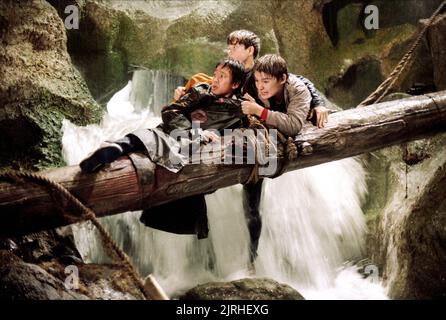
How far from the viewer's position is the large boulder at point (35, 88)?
4723mm

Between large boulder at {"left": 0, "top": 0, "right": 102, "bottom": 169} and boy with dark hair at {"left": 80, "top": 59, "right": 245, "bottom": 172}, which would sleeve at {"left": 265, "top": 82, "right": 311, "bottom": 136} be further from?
large boulder at {"left": 0, "top": 0, "right": 102, "bottom": 169}

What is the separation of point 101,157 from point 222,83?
1.22 m

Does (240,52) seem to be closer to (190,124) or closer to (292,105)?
(292,105)

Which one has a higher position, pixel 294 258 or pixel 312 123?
pixel 312 123

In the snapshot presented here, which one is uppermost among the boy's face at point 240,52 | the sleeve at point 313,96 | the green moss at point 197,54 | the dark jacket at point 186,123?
the green moss at point 197,54

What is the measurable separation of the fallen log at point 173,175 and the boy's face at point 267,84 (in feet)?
1.57

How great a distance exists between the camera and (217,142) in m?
3.34

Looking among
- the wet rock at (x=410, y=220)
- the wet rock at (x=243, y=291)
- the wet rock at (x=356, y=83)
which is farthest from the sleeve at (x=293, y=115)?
the wet rock at (x=356, y=83)

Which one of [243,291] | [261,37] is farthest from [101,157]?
[261,37]

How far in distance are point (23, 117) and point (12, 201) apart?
250 centimetres

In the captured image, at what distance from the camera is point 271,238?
18.2 feet

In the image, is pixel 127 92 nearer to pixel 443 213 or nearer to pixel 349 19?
pixel 349 19

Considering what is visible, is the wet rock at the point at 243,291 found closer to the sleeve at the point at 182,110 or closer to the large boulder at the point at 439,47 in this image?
the sleeve at the point at 182,110
